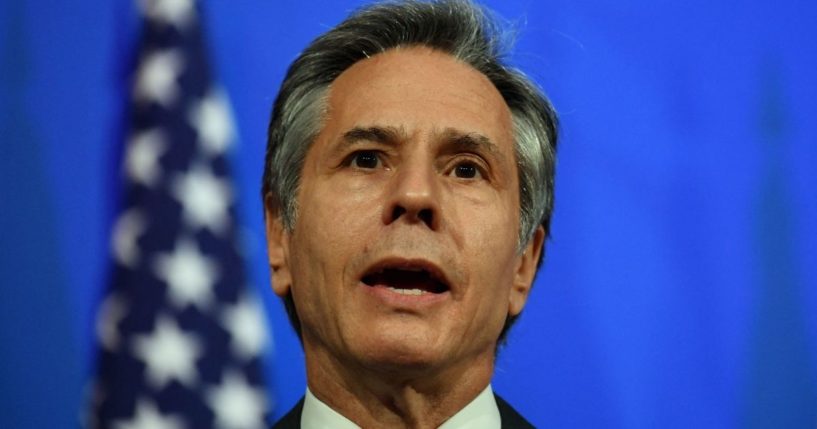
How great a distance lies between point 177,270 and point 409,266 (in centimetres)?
83

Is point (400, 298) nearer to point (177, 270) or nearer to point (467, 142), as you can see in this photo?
point (467, 142)

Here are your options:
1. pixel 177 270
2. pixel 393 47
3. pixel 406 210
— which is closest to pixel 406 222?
pixel 406 210

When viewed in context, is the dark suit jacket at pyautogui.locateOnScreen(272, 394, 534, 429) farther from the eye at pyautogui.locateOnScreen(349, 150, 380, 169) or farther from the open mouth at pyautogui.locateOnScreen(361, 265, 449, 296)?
the eye at pyautogui.locateOnScreen(349, 150, 380, 169)

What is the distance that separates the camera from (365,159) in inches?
70.9

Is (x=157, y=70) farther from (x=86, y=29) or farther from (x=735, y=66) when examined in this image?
(x=735, y=66)

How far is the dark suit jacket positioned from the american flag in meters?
0.41

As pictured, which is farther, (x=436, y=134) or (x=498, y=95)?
(x=498, y=95)

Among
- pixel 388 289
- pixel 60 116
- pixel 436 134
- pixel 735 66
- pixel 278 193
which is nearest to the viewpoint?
pixel 388 289

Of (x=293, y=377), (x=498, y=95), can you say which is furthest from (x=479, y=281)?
(x=293, y=377)

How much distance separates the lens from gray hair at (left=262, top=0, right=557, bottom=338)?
190 cm

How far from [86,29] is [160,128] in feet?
0.85

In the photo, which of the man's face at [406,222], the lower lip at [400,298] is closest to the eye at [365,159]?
the man's face at [406,222]

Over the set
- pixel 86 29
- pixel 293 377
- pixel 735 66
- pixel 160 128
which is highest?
pixel 735 66

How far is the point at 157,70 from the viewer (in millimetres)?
2328
